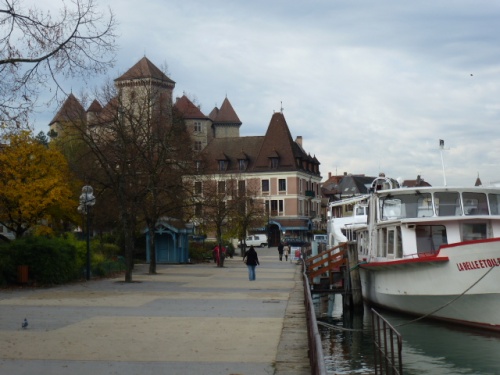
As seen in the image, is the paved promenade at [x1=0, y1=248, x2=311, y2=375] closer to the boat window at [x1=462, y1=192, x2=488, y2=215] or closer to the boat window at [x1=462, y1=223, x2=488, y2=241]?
the boat window at [x1=462, y1=223, x2=488, y2=241]

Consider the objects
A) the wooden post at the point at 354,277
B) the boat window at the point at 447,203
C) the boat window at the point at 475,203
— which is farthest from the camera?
the wooden post at the point at 354,277

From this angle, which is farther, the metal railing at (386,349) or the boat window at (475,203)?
the boat window at (475,203)

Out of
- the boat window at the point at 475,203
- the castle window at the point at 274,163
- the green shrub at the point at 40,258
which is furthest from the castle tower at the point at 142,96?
the castle window at the point at 274,163

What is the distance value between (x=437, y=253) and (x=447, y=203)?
4439mm

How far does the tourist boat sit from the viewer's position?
65.5 feet

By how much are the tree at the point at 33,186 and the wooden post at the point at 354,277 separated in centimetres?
3255

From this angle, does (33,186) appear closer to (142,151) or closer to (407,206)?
(142,151)

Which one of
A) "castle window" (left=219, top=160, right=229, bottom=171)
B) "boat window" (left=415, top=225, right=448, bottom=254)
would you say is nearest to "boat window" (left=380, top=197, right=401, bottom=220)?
"boat window" (left=415, top=225, right=448, bottom=254)

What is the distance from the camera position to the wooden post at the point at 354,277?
27547 millimetres

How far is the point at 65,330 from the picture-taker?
52.5ft

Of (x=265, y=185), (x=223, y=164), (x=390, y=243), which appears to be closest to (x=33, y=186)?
(x=390, y=243)

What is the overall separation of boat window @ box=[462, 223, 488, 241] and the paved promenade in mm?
5523

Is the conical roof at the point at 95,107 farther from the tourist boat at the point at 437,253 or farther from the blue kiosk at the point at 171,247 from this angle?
the tourist boat at the point at 437,253

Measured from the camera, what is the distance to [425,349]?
18.8 metres
